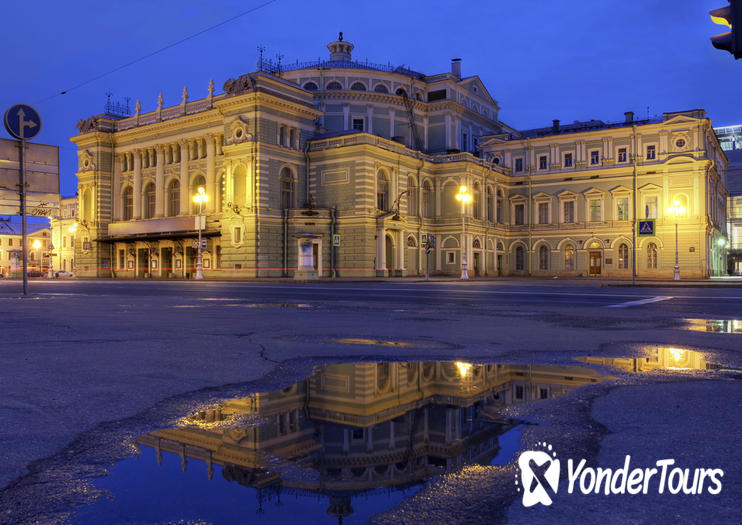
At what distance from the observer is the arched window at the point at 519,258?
59.2 metres

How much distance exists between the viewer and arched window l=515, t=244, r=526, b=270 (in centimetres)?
5919

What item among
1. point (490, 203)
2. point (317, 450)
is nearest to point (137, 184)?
point (490, 203)

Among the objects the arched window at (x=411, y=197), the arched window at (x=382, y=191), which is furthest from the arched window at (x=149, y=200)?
the arched window at (x=411, y=197)

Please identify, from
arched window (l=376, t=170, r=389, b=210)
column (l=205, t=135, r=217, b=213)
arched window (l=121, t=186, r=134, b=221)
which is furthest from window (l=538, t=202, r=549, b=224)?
arched window (l=121, t=186, r=134, b=221)

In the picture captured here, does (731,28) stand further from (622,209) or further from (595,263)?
(595,263)

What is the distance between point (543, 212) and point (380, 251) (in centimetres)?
2108

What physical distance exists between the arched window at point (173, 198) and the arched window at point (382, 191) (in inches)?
731

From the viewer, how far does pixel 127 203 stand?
5756cm

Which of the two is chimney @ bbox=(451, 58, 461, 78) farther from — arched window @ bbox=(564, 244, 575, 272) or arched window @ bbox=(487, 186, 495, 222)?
arched window @ bbox=(564, 244, 575, 272)

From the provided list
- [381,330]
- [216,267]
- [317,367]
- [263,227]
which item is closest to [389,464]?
[317,367]

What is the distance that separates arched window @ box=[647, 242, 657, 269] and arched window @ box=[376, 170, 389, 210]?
23.9 meters

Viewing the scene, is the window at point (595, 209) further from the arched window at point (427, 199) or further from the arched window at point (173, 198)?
the arched window at point (173, 198)

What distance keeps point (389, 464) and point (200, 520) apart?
0.97 meters

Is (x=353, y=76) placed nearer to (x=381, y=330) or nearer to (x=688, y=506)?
(x=381, y=330)
